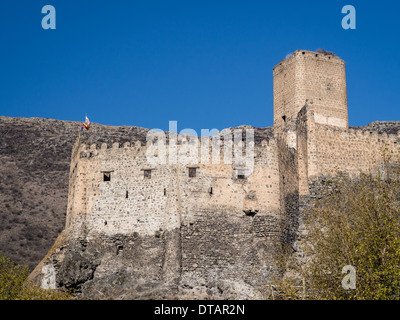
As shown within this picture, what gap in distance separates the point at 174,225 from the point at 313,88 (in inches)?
567

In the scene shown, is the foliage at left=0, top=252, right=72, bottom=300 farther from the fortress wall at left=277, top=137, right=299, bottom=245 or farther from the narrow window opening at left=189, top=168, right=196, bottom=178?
the fortress wall at left=277, top=137, right=299, bottom=245

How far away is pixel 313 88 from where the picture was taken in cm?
4581

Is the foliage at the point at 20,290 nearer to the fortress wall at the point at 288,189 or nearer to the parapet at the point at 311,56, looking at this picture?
the fortress wall at the point at 288,189

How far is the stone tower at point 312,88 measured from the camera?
1794 inches

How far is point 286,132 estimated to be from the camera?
143 ft

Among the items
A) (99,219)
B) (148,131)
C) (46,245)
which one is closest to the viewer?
(99,219)

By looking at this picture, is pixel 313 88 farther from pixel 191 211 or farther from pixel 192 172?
pixel 191 211

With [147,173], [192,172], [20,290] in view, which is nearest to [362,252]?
[192,172]

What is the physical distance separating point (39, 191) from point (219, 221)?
3921cm

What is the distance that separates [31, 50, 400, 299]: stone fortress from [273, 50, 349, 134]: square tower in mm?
4386

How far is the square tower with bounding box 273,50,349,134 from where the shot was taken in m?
45.6

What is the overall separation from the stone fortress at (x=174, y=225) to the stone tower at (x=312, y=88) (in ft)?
14.3
